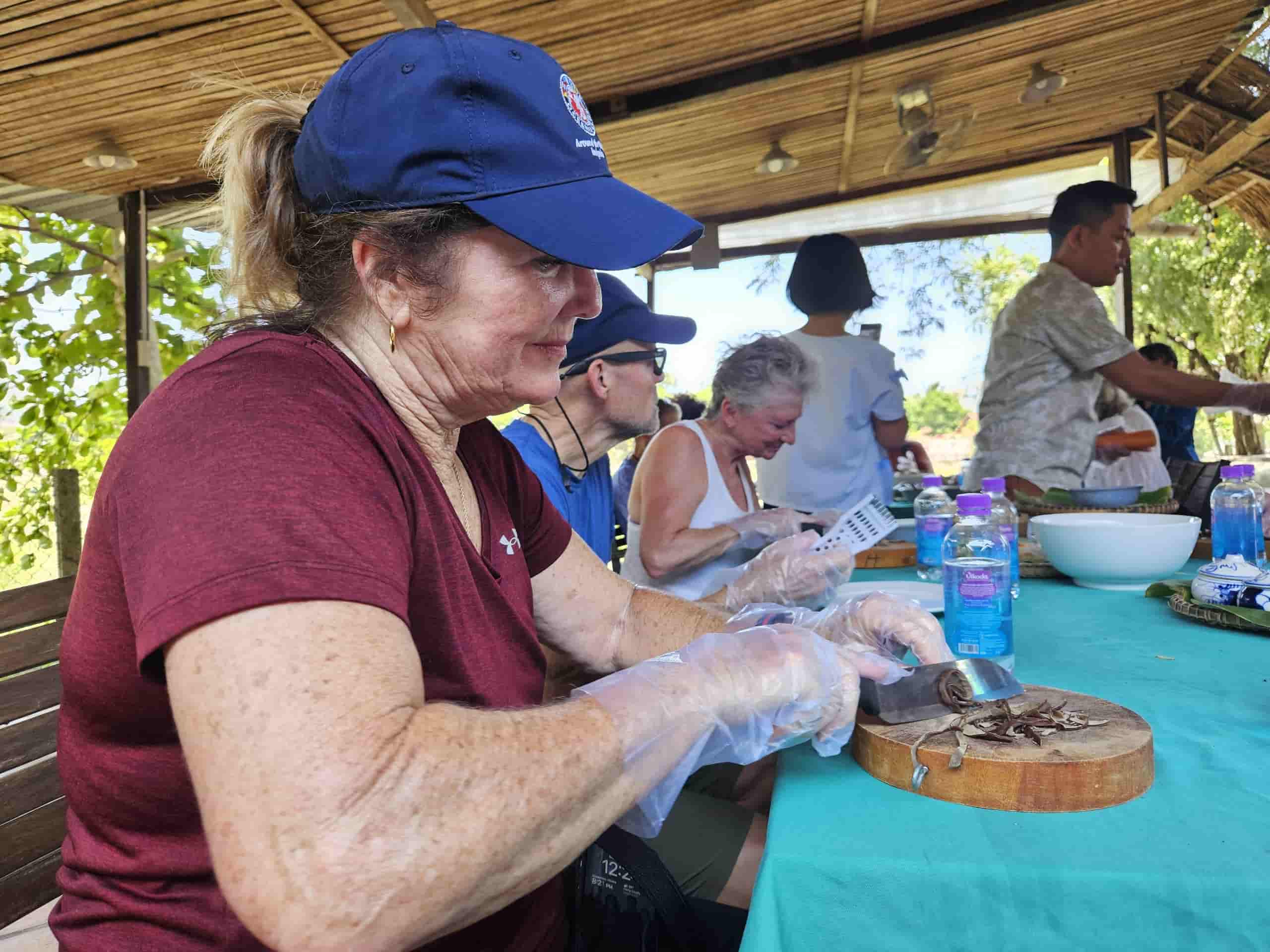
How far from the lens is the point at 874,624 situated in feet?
4.90

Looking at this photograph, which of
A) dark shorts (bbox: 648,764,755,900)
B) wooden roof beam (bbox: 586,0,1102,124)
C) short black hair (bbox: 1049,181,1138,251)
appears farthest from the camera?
wooden roof beam (bbox: 586,0,1102,124)

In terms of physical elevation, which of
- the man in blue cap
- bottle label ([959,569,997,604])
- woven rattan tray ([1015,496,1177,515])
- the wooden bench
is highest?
the man in blue cap

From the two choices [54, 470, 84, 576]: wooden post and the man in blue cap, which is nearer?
the man in blue cap

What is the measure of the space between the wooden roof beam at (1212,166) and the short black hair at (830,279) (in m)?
3.26

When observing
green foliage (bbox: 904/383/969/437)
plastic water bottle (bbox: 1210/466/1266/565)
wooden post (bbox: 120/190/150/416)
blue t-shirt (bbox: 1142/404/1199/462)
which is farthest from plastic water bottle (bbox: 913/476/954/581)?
green foliage (bbox: 904/383/969/437)

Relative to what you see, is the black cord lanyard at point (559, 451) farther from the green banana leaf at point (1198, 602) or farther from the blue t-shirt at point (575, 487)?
the green banana leaf at point (1198, 602)

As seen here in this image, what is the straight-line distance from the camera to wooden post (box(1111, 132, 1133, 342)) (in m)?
6.95

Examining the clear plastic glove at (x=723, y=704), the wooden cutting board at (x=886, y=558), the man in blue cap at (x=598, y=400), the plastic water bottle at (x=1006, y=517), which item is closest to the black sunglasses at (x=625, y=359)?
the man in blue cap at (x=598, y=400)

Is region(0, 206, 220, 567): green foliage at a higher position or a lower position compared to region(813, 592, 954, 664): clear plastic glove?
higher

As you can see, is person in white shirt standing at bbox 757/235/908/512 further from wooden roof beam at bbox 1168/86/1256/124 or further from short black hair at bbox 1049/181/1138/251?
wooden roof beam at bbox 1168/86/1256/124

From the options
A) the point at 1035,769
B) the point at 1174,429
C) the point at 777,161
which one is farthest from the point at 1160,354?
the point at 1035,769

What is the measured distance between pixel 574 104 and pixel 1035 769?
0.96 metres

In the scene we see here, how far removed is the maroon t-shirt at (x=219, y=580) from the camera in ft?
2.53

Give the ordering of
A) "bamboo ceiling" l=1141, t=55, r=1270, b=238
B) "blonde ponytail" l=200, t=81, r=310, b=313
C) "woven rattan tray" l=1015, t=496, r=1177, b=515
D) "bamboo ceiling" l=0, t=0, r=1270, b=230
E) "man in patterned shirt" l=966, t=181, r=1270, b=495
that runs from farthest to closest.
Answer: "bamboo ceiling" l=1141, t=55, r=1270, b=238
"man in patterned shirt" l=966, t=181, r=1270, b=495
"bamboo ceiling" l=0, t=0, r=1270, b=230
"woven rattan tray" l=1015, t=496, r=1177, b=515
"blonde ponytail" l=200, t=81, r=310, b=313
